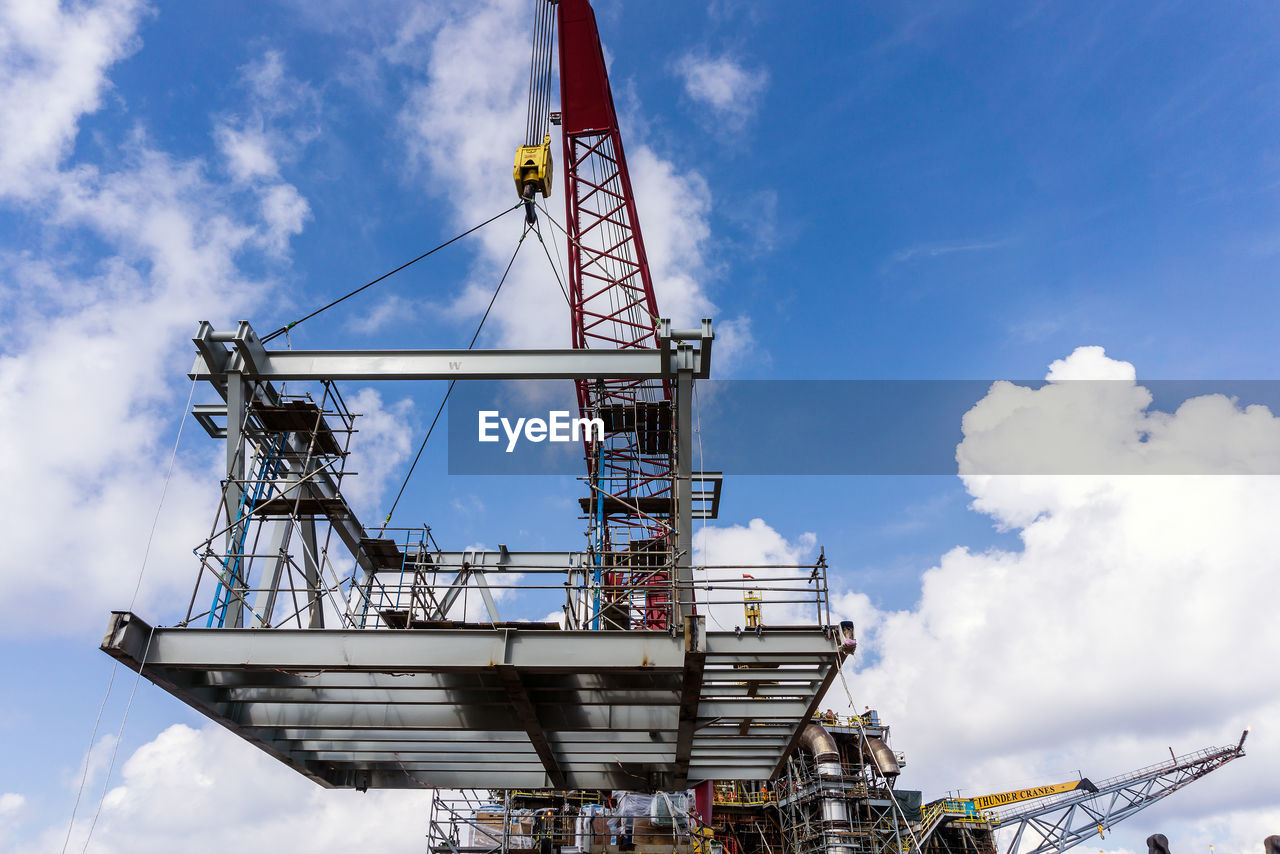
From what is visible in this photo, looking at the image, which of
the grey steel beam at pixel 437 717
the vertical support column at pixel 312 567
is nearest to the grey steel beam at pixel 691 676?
the grey steel beam at pixel 437 717

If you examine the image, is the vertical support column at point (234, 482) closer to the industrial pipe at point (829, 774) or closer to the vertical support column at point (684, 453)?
the vertical support column at point (684, 453)

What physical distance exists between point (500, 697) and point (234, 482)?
18.3 feet

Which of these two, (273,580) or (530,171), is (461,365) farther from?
(530,171)

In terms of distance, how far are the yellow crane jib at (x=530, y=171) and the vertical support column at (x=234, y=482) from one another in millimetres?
10073

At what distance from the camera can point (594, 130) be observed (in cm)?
3098

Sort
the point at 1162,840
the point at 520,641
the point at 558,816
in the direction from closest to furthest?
the point at 1162,840 < the point at 520,641 < the point at 558,816

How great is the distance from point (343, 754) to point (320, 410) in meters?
6.19

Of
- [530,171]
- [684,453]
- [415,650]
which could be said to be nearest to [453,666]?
[415,650]

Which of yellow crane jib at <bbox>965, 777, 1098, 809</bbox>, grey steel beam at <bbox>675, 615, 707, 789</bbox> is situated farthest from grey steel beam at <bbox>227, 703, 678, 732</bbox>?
yellow crane jib at <bbox>965, 777, 1098, 809</bbox>

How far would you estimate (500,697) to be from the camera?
517 inches

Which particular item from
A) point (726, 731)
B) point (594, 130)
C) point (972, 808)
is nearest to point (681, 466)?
point (726, 731)

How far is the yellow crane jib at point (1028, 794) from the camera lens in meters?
52.2

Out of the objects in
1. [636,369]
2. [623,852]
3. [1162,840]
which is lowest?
[1162,840]

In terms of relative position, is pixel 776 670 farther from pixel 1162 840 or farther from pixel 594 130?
pixel 594 130
